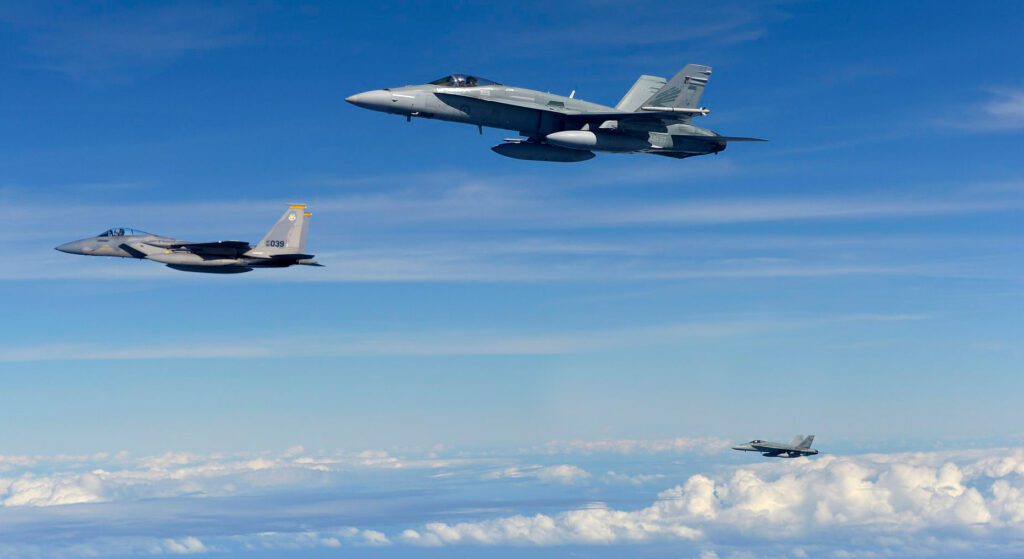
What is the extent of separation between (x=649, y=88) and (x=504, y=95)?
57.9 ft

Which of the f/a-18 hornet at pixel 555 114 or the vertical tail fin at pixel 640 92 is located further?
the vertical tail fin at pixel 640 92

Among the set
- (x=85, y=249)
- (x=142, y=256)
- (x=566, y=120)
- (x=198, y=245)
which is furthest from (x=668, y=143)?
(x=85, y=249)

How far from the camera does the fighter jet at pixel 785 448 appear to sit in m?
166

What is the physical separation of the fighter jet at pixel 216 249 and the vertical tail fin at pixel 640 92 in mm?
34732

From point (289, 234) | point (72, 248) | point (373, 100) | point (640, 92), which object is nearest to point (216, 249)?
point (289, 234)

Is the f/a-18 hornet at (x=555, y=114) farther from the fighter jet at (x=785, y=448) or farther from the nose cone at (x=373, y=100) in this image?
the fighter jet at (x=785, y=448)

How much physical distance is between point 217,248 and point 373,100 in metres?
26.0

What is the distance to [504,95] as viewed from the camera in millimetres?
82000

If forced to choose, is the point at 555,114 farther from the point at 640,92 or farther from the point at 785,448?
the point at 785,448

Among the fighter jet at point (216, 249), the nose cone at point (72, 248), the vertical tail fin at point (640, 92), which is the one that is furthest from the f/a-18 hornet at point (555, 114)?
the nose cone at point (72, 248)

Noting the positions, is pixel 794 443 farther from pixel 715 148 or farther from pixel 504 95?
pixel 504 95

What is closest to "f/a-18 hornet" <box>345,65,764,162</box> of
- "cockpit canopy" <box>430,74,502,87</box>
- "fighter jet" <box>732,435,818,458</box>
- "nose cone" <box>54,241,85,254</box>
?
"cockpit canopy" <box>430,74,502,87</box>

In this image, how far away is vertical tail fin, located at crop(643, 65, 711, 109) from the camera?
82.4 meters

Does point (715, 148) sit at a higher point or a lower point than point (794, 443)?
higher
